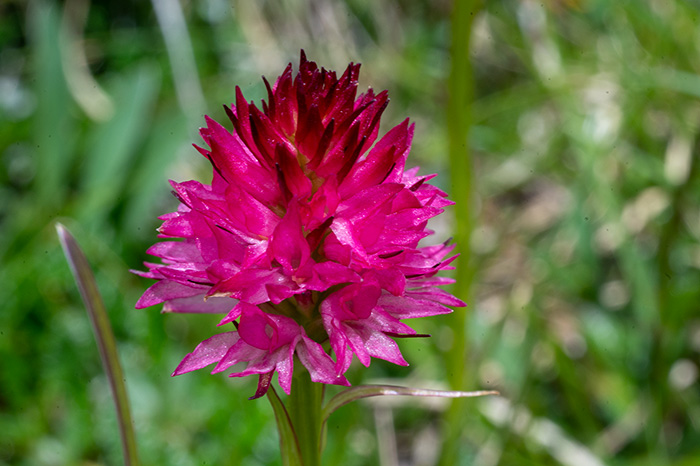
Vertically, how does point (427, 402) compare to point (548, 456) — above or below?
above

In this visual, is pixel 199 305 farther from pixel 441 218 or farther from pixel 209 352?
pixel 441 218

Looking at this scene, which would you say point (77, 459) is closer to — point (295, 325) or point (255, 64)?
point (295, 325)

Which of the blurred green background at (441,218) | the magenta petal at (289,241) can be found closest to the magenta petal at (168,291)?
the magenta petal at (289,241)

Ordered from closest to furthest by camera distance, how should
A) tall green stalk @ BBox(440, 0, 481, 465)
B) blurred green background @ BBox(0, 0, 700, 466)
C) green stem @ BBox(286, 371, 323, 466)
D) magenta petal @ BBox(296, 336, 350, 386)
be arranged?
magenta petal @ BBox(296, 336, 350, 386)
green stem @ BBox(286, 371, 323, 466)
tall green stalk @ BBox(440, 0, 481, 465)
blurred green background @ BBox(0, 0, 700, 466)

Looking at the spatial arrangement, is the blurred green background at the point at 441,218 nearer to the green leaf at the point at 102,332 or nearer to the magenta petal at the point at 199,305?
the green leaf at the point at 102,332

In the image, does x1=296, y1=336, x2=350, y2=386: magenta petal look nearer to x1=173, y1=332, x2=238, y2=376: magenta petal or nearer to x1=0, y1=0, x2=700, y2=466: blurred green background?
x1=173, y1=332, x2=238, y2=376: magenta petal

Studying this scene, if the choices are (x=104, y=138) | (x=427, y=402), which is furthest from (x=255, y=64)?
(x=427, y=402)

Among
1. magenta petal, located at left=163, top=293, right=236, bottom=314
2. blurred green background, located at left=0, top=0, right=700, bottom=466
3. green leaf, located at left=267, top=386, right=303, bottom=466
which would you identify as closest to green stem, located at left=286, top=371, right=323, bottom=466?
green leaf, located at left=267, top=386, right=303, bottom=466
